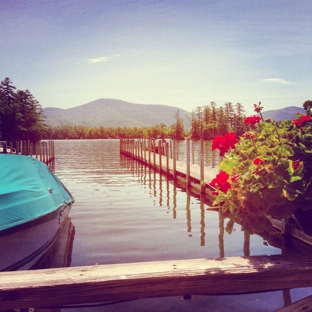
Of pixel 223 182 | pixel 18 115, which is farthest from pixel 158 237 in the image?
pixel 18 115

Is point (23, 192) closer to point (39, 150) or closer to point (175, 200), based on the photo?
point (175, 200)

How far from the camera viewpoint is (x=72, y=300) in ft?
9.43

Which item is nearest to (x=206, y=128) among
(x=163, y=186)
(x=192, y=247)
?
(x=163, y=186)

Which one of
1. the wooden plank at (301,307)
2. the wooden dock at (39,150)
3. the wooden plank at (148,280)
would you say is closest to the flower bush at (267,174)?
the wooden plank at (148,280)

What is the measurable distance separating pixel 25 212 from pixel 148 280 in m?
3.45

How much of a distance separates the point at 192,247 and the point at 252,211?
5.72 m

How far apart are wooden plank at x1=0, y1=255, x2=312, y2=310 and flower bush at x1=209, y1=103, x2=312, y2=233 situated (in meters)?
0.37

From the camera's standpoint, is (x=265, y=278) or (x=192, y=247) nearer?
(x=265, y=278)

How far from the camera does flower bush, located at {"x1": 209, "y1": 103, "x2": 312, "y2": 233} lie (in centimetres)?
308

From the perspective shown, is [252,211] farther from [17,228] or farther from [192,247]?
[192,247]

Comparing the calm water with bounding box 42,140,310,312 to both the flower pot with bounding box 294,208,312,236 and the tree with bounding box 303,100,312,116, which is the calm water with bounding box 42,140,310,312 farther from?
the tree with bounding box 303,100,312,116

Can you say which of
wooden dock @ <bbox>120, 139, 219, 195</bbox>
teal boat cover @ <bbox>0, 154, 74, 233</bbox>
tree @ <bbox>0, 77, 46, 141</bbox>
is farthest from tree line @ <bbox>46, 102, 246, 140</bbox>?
teal boat cover @ <bbox>0, 154, 74, 233</bbox>

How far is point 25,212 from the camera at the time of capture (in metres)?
5.89

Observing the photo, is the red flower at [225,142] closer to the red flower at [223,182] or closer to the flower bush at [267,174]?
the flower bush at [267,174]
